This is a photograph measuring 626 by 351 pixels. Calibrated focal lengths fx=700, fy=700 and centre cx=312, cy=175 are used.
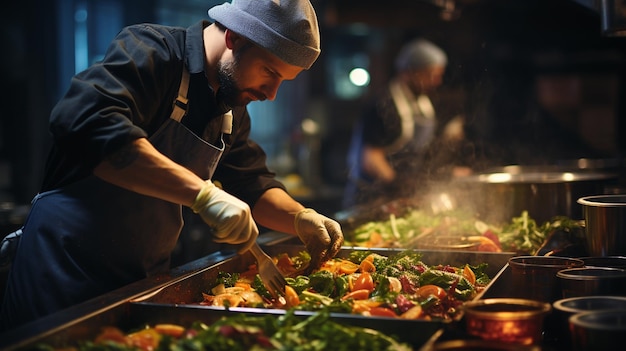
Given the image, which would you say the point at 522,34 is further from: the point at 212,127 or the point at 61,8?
the point at 212,127

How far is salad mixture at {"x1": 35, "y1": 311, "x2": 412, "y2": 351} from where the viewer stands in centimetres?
195

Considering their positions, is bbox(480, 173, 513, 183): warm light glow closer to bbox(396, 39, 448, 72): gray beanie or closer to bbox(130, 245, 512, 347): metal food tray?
bbox(130, 245, 512, 347): metal food tray

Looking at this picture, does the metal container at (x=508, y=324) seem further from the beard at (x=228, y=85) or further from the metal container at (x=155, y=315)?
the beard at (x=228, y=85)

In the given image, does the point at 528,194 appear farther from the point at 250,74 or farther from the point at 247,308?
the point at 247,308

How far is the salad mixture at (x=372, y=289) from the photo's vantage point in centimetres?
248

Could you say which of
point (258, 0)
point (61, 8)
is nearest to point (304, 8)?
point (258, 0)

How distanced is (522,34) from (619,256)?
650 cm

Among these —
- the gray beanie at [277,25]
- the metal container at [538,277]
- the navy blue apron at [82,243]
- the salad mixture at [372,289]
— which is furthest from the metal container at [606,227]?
the navy blue apron at [82,243]

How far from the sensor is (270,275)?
109 inches

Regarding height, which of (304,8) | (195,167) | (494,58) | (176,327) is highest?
(494,58)

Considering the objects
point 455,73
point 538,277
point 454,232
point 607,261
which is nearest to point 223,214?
point 538,277

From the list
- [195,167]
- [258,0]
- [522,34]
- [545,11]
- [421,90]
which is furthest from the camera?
[522,34]

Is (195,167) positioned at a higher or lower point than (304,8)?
lower

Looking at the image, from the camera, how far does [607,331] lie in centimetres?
187
